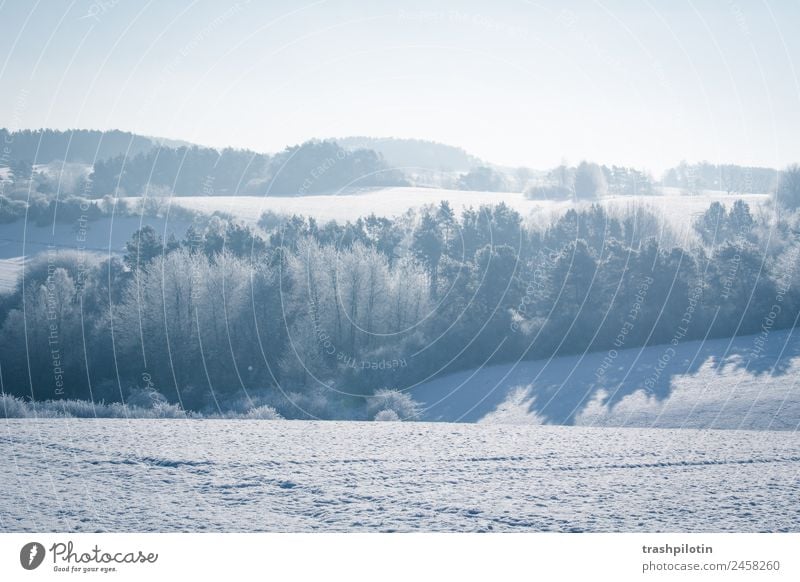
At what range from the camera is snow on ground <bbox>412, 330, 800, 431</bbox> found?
1056 inches

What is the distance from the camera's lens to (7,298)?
43812mm

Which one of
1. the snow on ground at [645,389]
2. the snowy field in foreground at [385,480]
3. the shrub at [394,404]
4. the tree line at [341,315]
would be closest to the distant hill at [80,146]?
the tree line at [341,315]

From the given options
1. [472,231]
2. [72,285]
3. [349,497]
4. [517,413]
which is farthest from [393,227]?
[349,497]

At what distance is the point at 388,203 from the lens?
69.1m

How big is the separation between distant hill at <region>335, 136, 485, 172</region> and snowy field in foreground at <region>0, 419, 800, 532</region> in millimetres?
54993

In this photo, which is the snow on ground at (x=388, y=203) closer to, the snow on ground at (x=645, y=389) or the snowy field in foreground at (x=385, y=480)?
the snow on ground at (x=645, y=389)

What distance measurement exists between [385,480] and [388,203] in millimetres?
59585

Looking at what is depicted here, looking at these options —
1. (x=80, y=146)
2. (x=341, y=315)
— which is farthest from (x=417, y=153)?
(x=341, y=315)

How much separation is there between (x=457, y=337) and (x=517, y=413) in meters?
8.90

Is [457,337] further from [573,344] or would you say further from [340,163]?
[340,163]

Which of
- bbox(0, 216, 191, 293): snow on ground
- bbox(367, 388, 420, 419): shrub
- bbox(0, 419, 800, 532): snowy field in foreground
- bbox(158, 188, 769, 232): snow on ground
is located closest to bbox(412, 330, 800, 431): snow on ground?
bbox(367, 388, 420, 419): shrub

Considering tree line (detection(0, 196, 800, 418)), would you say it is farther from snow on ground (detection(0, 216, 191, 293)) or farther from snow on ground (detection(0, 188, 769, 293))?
snow on ground (detection(0, 188, 769, 293))

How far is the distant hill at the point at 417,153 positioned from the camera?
71.8 metres

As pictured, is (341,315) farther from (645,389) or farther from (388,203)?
(388,203)
